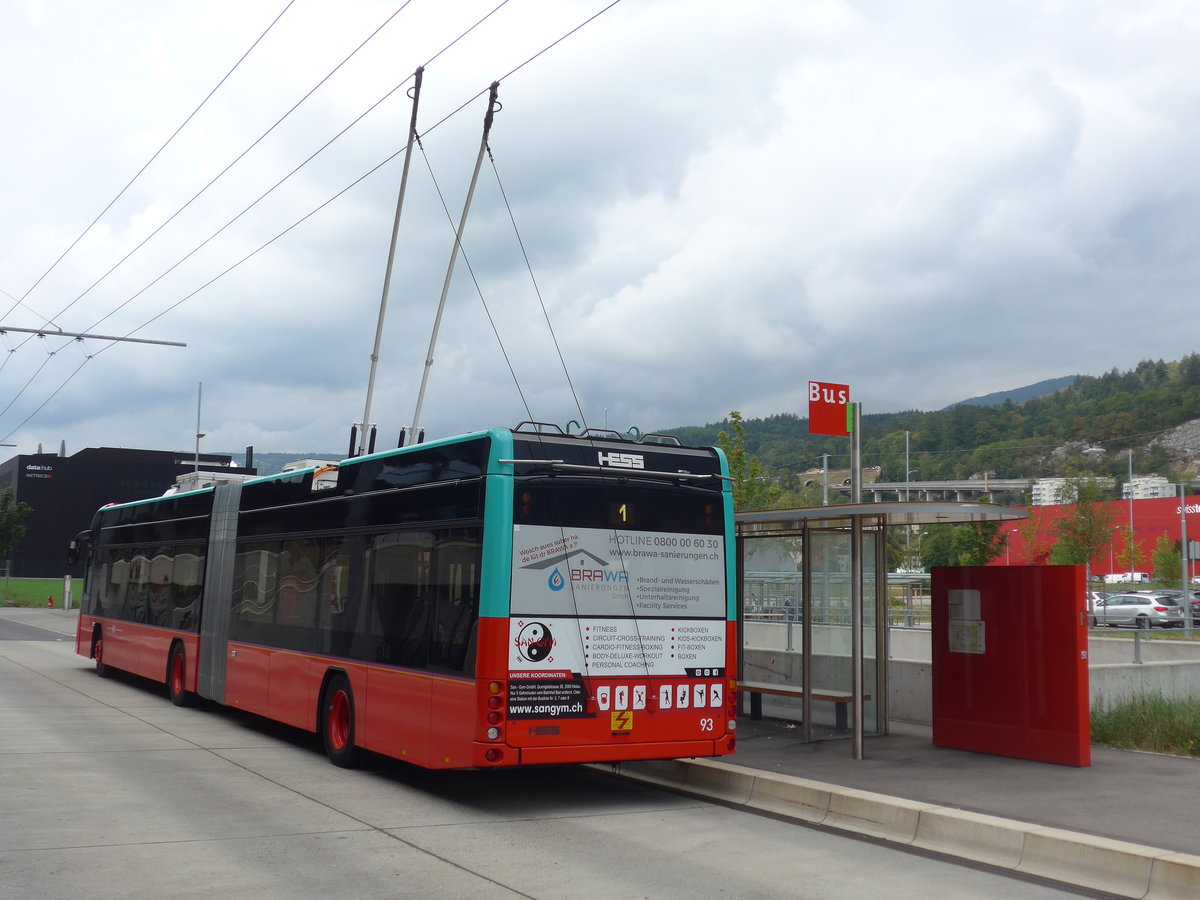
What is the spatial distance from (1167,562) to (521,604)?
6917 cm

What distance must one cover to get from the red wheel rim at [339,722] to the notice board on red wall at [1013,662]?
642cm

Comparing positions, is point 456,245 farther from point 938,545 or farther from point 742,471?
point 938,545

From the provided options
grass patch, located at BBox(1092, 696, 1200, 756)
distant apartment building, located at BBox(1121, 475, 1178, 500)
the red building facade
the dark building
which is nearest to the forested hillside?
distant apartment building, located at BBox(1121, 475, 1178, 500)

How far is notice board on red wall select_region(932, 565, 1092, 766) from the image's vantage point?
37.9 ft

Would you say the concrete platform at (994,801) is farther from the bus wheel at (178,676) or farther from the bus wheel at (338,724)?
the bus wheel at (178,676)

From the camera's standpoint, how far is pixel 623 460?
34.3 feet

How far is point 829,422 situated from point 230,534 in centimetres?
843

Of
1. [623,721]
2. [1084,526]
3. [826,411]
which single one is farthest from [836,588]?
[1084,526]

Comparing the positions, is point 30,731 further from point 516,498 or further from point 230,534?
point 516,498

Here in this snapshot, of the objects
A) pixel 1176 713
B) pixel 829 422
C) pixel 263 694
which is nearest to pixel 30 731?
pixel 263 694

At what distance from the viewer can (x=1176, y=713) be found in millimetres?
13250

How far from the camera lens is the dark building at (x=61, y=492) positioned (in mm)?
104250

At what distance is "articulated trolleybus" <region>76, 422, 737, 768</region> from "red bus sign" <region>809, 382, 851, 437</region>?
5678 mm

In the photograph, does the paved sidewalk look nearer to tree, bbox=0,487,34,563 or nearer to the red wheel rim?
the red wheel rim
